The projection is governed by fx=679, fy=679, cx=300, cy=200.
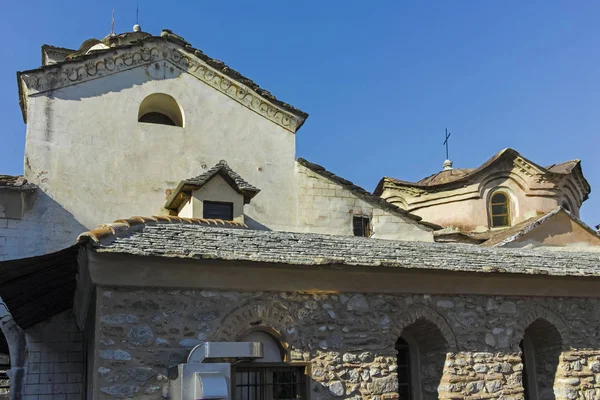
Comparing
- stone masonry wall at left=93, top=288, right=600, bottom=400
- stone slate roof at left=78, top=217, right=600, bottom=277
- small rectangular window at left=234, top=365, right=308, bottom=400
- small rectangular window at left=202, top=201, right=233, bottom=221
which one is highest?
small rectangular window at left=202, top=201, right=233, bottom=221

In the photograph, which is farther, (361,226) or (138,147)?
(361,226)

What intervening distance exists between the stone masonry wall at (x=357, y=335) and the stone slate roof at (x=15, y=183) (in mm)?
7162

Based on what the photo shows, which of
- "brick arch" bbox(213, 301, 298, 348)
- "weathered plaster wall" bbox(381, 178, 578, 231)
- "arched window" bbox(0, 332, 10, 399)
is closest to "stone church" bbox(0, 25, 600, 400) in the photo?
"brick arch" bbox(213, 301, 298, 348)

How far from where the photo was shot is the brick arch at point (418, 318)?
8.80 metres

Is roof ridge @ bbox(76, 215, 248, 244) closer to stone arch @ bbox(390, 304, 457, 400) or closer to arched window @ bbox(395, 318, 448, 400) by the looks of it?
stone arch @ bbox(390, 304, 457, 400)

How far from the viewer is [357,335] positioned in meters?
8.52

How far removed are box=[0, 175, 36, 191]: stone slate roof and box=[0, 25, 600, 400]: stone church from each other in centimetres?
7

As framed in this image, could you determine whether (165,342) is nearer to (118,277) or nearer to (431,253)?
(118,277)

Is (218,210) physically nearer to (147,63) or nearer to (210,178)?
(210,178)

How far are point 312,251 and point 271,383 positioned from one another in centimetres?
171

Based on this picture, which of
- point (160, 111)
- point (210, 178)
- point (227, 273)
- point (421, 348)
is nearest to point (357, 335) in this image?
point (421, 348)

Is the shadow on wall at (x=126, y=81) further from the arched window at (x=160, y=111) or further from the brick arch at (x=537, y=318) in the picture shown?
the brick arch at (x=537, y=318)

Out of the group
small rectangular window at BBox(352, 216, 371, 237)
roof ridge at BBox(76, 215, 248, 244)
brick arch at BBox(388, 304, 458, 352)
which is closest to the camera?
roof ridge at BBox(76, 215, 248, 244)

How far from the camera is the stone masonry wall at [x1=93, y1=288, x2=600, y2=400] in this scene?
7.37 meters
